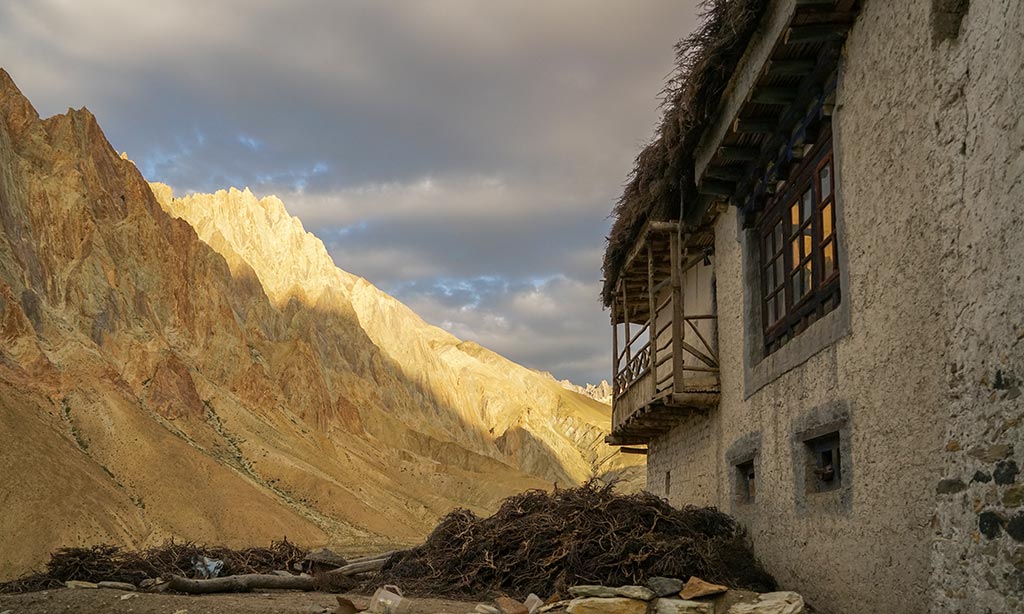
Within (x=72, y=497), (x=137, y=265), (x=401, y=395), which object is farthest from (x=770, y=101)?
(x=401, y=395)

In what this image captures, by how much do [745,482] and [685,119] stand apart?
4.68m

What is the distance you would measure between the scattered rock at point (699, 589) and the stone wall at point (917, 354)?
0.92 m

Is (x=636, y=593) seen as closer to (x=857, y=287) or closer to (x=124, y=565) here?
(x=857, y=287)

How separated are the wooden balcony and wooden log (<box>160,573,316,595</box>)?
5.69 meters

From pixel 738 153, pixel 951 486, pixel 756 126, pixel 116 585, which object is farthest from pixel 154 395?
pixel 951 486

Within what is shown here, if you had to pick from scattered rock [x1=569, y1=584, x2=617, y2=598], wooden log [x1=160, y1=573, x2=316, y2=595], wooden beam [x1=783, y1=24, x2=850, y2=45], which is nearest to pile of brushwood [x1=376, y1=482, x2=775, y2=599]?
scattered rock [x1=569, y1=584, x2=617, y2=598]

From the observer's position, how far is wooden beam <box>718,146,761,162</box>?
10289 millimetres

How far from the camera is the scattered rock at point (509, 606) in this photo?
8.30 meters

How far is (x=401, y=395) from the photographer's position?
75.6 meters

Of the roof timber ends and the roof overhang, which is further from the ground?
the roof timber ends

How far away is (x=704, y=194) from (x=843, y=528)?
5.76 meters

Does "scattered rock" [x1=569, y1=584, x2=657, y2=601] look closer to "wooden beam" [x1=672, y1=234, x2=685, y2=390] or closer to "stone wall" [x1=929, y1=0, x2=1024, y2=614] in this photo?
"stone wall" [x1=929, y1=0, x2=1024, y2=614]

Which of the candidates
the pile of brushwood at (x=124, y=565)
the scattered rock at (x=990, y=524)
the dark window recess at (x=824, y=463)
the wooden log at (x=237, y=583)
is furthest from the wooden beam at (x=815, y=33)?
the pile of brushwood at (x=124, y=565)

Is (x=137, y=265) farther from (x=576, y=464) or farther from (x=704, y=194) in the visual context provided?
(x=576, y=464)
